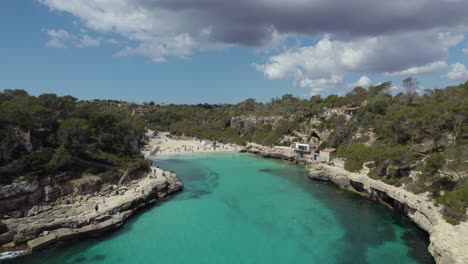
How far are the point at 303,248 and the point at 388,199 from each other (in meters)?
12.8

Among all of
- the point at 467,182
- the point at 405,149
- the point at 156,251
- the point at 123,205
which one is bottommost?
the point at 156,251

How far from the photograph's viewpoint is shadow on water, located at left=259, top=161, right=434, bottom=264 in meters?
18.3

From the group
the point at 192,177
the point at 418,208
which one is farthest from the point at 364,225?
the point at 192,177

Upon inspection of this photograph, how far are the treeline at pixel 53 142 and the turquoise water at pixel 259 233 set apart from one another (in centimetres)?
789

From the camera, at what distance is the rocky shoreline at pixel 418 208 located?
49.8 ft

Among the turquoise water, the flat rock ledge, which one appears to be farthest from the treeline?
the turquoise water

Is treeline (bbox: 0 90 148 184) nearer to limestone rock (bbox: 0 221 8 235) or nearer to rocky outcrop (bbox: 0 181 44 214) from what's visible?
rocky outcrop (bbox: 0 181 44 214)

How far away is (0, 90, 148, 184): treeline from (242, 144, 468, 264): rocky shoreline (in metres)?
23.3

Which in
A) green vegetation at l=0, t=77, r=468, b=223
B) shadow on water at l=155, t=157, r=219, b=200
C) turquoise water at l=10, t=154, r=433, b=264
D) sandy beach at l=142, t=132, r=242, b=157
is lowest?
turquoise water at l=10, t=154, r=433, b=264

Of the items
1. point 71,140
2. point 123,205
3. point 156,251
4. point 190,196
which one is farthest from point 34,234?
point 190,196

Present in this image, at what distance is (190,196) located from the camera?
3031 centimetres

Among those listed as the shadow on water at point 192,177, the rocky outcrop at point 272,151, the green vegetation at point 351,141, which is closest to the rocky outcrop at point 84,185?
the green vegetation at point 351,141

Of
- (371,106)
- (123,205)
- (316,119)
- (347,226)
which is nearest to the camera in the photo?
(347,226)

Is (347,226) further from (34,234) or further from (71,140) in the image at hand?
(71,140)
